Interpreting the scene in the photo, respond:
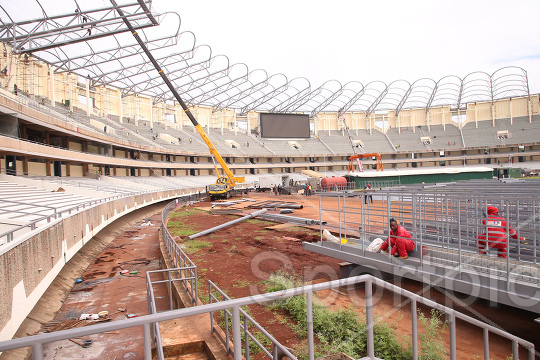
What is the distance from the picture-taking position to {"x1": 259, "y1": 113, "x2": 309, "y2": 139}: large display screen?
7012cm

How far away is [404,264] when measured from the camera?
6.89 meters

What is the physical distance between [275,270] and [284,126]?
64.1 m

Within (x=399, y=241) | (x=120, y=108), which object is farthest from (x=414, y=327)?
(x=120, y=108)

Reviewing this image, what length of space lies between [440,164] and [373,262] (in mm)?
76018

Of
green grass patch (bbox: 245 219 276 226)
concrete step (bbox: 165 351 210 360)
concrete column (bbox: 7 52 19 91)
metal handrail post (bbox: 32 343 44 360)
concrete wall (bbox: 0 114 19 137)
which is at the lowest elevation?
concrete step (bbox: 165 351 210 360)

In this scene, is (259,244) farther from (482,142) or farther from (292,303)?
(482,142)

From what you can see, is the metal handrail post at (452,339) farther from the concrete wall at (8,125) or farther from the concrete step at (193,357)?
the concrete wall at (8,125)

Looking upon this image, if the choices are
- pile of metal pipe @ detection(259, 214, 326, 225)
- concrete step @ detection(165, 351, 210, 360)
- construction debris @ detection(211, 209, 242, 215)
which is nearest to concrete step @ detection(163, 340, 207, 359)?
concrete step @ detection(165, 351, 210, 360)

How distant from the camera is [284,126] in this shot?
71875 mm

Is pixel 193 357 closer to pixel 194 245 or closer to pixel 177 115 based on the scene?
pixel 194 245

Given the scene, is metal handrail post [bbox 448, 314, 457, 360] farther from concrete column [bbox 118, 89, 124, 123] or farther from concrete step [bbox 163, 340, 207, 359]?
concrete column [bbox 118, 89, 124, 123]

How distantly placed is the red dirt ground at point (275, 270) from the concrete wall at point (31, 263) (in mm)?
3428

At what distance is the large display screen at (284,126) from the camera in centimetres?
7012

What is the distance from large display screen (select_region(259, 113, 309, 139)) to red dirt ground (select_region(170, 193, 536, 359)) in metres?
54.0
